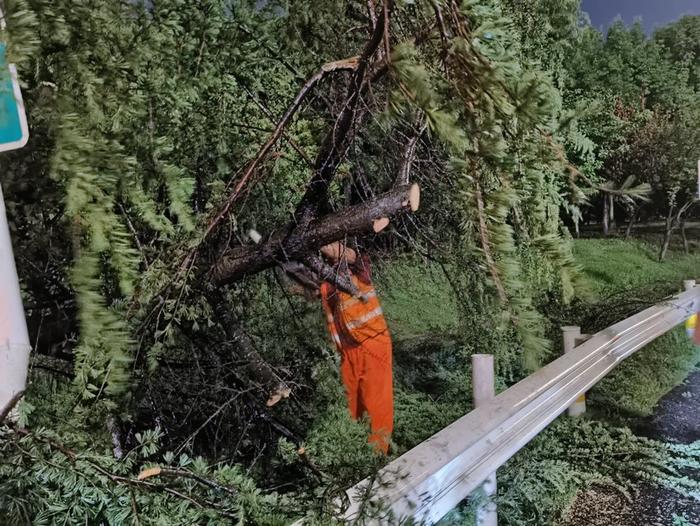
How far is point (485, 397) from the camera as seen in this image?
243 centimetres

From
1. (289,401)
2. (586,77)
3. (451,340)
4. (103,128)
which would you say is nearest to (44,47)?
(103,128)

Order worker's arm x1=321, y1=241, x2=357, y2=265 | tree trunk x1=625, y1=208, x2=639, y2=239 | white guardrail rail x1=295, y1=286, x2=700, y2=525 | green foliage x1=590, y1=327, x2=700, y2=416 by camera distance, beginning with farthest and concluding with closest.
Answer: tree trunk x1=625, y1=208, x2=639, y2=239 → green foliage x1=590, y1=327, x2=700, y2=416 → worker's arm x1=321, y1=241, x2=357, y2=265 → white guardrail rail x1=295, y1=286, x2=700, y2=525

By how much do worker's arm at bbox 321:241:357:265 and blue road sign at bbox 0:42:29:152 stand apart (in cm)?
123

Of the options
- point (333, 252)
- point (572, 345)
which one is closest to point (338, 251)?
Result: point (333, 252)

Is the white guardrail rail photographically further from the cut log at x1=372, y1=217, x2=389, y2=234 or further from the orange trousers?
the cut log at x1=372, y1=217, x2=389, y2=234

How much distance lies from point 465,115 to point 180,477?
0.90 m

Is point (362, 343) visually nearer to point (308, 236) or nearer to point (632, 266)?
point (308, 236)

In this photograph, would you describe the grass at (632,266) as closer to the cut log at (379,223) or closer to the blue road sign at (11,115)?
the cut log at (379,223)

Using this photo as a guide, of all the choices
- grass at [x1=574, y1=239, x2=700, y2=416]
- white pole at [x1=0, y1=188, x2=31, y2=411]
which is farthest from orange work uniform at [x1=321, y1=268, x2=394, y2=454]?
grass at [x1=574, y1=239, x2=700, y2=416]

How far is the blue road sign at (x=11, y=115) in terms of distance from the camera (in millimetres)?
1021

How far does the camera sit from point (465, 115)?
1.06 metres

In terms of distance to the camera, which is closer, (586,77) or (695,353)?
(586,77)

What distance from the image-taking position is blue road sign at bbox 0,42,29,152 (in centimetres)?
102

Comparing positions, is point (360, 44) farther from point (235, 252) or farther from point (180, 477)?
point (180, 477)
